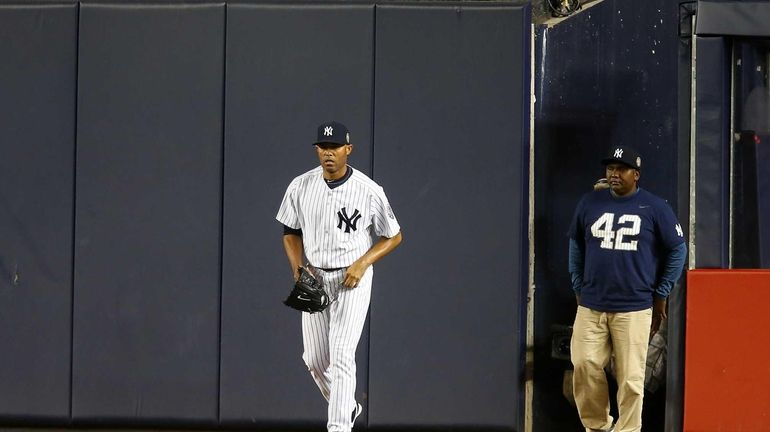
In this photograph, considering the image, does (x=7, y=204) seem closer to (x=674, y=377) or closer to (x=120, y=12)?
(x=120, y=12)

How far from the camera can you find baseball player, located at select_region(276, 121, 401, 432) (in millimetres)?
6273

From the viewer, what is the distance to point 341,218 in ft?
20.9

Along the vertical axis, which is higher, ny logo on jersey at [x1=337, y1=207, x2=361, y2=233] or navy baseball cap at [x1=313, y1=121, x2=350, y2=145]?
navy baseball cap at [x1=313, y1=121, x2=350, y2=145]

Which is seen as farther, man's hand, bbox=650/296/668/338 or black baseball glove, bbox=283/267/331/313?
man's hand, bbox=650/296/668/338

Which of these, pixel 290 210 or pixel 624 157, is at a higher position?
Result: pixel 624 157

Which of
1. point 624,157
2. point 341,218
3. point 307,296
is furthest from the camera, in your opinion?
point 624,157

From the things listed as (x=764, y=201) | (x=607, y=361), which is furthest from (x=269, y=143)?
(x=764, y=201)

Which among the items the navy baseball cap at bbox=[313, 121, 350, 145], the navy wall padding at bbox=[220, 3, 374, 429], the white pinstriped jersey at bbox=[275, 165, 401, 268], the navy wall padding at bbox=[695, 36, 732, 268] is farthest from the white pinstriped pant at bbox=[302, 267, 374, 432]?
the navy wall padding at bbox=[695, 36, 732, 268]

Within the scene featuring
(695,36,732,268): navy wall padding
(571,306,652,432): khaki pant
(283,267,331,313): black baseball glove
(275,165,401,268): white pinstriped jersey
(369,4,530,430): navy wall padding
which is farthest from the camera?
(369,4,530,430): navy wall padding

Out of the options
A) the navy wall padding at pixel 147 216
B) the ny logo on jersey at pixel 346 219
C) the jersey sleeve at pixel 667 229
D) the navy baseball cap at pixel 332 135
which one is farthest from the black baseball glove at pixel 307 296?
the jersey sleeve at pixel 667 229

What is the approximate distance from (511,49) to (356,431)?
2470 millimetres

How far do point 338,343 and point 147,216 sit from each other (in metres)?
1.75

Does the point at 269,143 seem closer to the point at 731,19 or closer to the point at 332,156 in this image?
the point at 332,156

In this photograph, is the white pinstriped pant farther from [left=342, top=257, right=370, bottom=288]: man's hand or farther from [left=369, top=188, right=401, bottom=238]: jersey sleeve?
[left=369, top=188, right=401, bottom=238]: jersey sleeve
